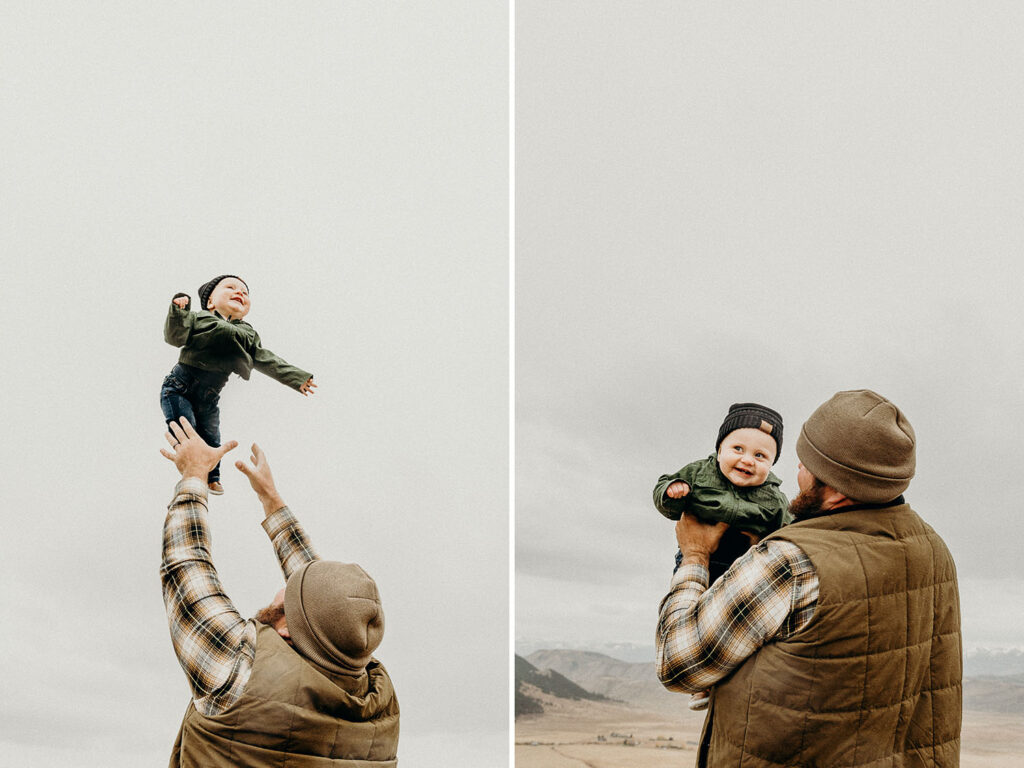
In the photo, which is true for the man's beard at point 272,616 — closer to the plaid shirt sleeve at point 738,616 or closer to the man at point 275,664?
the man at point 275,664

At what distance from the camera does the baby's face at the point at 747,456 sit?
2129 millimetres

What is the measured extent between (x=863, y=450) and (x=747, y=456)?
315 millimetres

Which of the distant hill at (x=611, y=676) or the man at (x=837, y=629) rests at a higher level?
the distant hill at (x=611, y=676)

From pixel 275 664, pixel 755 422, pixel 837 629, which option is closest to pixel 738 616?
pixel 837 629

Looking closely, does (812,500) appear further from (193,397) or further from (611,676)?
(611,676)

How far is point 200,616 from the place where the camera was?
2086mm

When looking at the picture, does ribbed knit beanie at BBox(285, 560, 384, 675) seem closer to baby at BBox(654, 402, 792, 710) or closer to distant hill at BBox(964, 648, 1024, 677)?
baby at BBox(654, 402, 792, 710)

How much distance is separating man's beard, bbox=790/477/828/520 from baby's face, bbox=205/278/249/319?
144 cm

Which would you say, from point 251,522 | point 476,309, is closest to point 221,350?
point 251,522

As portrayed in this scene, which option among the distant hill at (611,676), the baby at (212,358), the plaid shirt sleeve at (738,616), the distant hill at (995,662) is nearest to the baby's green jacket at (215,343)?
the baby at (212,358)

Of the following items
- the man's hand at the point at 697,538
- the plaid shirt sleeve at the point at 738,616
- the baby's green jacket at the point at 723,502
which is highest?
the baby's green jacket at the point at 723,502

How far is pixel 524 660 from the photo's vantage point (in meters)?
4.34

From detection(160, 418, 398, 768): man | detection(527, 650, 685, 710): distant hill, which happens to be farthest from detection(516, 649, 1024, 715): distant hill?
detection(160, 418, 398, 768): man

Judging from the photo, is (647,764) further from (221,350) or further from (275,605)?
(221,350)
